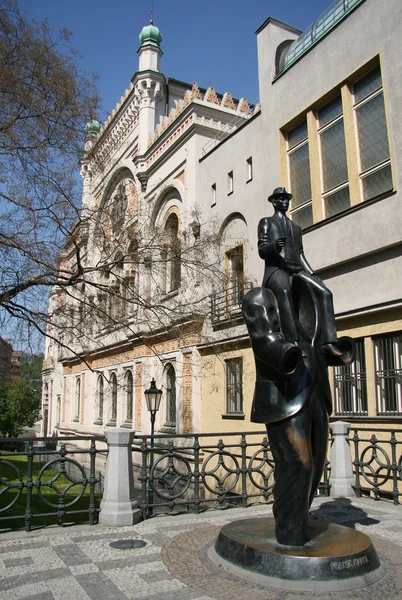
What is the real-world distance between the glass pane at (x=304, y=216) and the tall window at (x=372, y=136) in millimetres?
1995

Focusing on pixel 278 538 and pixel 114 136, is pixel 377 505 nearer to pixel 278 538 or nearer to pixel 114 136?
pixel 278 538

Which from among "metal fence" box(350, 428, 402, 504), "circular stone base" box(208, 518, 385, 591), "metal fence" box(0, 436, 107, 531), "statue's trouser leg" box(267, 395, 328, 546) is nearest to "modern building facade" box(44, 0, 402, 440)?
"metal fence" box(350, 428, 402, 504)

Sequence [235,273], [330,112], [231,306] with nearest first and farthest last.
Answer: [330,112] → [231,306] → [235,273]

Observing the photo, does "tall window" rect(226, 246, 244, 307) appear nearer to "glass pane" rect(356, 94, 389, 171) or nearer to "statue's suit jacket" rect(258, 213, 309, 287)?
"glass pane" rect(356, 94, 389, 171)

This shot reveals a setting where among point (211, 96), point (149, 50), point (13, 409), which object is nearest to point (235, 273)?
point (211, 96)

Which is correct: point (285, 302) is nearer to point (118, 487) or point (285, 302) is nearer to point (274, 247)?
point (274, 247)

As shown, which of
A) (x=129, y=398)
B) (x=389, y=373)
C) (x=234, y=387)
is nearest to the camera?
(x=389, y=373)

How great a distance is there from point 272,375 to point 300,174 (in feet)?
35.2

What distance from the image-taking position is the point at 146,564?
5312 millimetres

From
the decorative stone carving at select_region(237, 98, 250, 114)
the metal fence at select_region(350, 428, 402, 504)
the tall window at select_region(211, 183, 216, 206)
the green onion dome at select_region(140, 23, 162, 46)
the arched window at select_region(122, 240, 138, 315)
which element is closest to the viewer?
the metal fence at select_region(350, 428, 402, 504)

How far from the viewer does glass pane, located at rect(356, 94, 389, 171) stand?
11625mm

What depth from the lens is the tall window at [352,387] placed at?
453 inches

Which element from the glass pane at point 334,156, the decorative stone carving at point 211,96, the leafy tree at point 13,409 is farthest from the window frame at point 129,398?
the leafy tree at point 13,409

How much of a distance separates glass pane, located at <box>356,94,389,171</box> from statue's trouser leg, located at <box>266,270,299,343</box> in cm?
769
